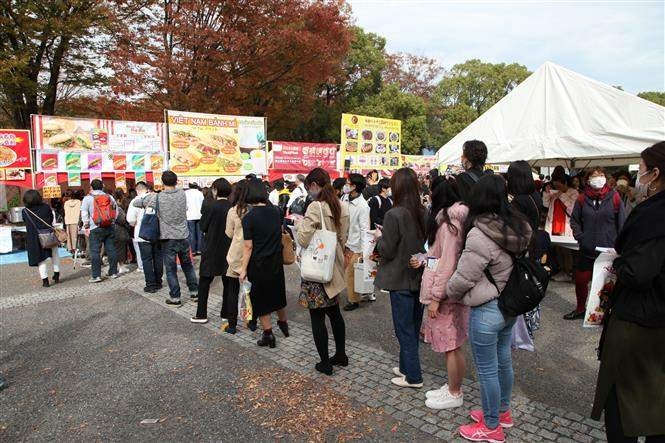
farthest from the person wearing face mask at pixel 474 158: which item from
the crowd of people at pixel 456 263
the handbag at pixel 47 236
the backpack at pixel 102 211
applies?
the handbag at pixel 47 236

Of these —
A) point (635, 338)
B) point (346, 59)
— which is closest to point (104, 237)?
point (635, 338)

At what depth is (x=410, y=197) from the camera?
360 centimetres

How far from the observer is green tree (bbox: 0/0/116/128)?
46.6 ft

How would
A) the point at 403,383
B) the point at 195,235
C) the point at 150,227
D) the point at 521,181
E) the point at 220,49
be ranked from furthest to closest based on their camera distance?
1. the point at 220,49
2. the point at 195,235
3. the point at 150,227
4. the point at 521,181
5. the point at 403,383

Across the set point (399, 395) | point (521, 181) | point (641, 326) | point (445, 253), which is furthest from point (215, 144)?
point (641, 326)

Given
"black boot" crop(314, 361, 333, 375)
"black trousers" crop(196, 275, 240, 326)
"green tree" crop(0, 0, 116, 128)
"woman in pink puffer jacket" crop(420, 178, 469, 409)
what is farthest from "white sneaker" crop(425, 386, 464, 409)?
"green tree" crop(0, 0, 116, 128)

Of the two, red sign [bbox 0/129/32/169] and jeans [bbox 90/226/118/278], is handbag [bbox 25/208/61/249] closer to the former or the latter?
jeans [bbox 90/226/118/278]

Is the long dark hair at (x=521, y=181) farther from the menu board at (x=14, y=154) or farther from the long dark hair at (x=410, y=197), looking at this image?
the menu board at (x=14, y=154)

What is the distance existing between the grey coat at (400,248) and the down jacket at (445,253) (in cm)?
24

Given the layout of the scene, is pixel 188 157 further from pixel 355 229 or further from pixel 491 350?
pixel 491 350

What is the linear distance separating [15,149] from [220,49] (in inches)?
276

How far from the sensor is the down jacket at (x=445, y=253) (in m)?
3.20

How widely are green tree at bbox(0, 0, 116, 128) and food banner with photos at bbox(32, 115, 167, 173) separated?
4.00 metres

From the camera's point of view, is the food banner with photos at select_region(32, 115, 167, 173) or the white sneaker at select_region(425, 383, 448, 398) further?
the food banner with photos at select_region(32, 115, 167, 173)
